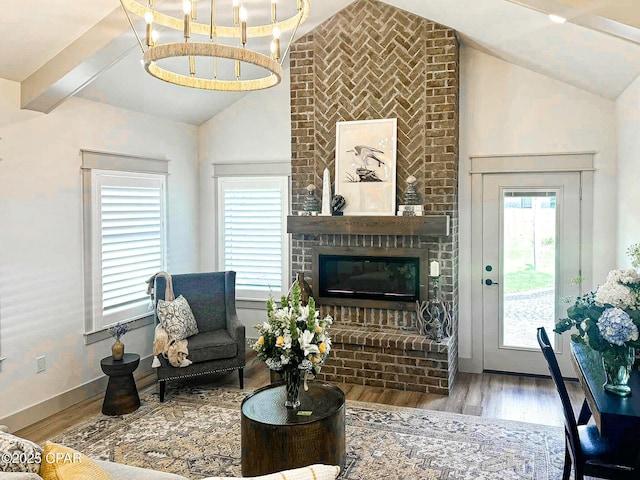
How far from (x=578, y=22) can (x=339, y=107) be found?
291cm

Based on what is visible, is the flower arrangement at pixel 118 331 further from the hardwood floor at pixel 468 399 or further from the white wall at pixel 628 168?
the white wall at pixel 628 168

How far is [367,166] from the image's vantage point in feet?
16.9

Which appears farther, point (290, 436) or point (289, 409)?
point (289, 409)

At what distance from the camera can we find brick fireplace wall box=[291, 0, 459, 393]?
484 centimetres

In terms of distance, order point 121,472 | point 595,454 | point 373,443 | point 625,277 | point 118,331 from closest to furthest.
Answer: point 121,472, point 595,454, point 625,277, point 373,443, point 118,331

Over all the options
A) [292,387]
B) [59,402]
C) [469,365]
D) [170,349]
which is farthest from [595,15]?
[59,402]

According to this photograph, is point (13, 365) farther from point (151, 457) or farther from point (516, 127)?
point (516, 127)

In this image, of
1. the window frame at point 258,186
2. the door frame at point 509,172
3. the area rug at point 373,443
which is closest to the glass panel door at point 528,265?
the door frame at point 509,172

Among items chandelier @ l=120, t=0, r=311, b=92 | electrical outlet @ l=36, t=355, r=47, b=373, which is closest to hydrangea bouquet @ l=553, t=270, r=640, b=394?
chandelier @ l=120, t=0, r=311, b=92

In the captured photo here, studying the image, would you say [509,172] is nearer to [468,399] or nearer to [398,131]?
[398,131]

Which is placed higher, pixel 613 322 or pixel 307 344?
pixel 613 322

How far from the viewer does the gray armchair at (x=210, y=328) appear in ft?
15.1

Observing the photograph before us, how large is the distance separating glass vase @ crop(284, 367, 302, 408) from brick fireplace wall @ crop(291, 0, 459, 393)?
1.83 metres

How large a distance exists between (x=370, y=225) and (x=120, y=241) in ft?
8.07
